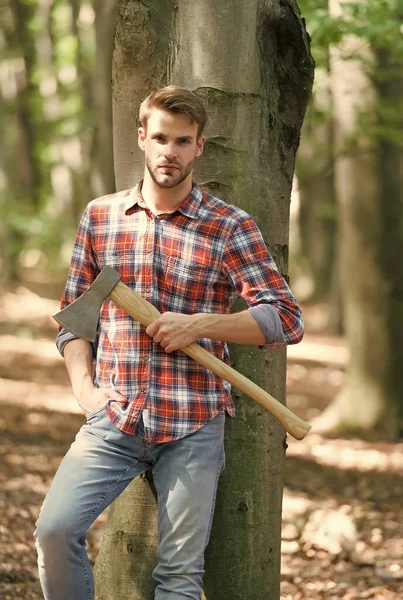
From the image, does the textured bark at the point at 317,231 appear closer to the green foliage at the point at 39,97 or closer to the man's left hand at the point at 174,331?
the green foliage at the point at 39,97

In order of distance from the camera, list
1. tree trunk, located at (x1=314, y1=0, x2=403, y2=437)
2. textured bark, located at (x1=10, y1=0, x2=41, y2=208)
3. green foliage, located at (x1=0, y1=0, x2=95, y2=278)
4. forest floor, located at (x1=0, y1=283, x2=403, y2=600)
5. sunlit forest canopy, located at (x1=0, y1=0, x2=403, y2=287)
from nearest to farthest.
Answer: forest floor, located at (x1=0, y1=283, x2=403, y2=600) < tree trunk, located at (x1=314, y1=0, x2=403, y2=437) < sunlit forest canopy, located at (x1=0, y1=0, x2=403, y2=287) < green foliage, located at (x1=0, y1=0, x2=95, y2=278) < textured bark, located at (x1=10, y1=0, x2=41, y2=208)

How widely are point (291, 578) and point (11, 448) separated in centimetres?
423

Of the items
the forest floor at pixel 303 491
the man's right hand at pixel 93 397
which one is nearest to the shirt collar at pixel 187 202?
the man's right hand at pixel 93 397

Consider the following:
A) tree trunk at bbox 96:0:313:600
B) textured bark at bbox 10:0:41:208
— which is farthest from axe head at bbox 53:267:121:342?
textured bark at bbox 10:0:41:208

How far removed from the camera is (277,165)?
4.19 meters

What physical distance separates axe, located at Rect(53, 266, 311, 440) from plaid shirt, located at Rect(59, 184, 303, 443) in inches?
2.8

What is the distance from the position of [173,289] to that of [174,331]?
212 millimetres

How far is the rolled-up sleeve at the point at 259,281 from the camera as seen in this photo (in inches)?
136

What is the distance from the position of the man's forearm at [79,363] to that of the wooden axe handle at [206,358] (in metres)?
0.28

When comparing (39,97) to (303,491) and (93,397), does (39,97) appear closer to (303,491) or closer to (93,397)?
(303,491)

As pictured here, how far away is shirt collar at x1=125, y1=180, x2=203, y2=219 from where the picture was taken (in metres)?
3.53

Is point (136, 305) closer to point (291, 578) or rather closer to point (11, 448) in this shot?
point (291, 578)

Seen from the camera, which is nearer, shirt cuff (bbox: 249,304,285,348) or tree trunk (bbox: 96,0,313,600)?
shirt cuff (bbox: 249,304,285,348)

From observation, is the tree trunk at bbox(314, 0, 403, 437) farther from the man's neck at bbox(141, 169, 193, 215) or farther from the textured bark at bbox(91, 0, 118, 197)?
the man's neck at bbox(141, 169, 193, 215)
